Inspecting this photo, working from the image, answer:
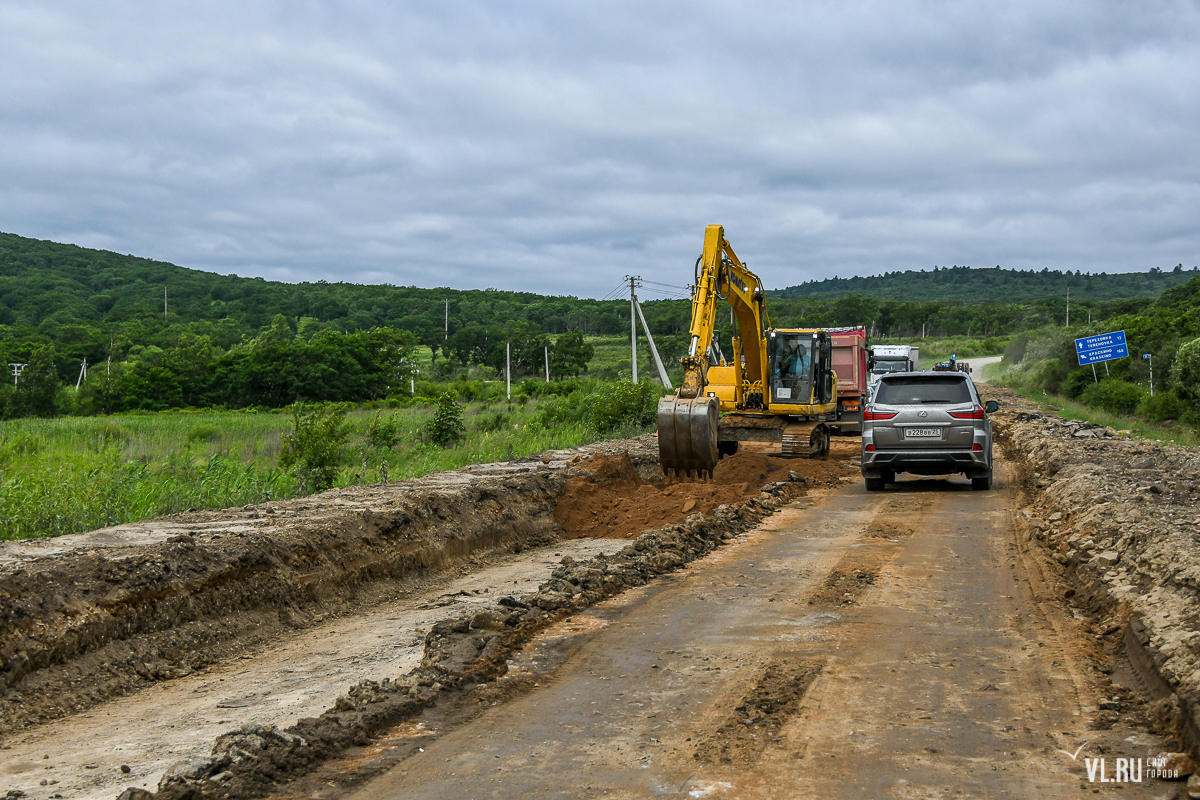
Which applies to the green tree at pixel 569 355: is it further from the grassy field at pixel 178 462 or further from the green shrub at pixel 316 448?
the green shrub at pixel 316 448

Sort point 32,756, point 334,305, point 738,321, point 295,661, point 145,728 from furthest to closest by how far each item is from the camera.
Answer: point 334,305 → point 738,321 → point 295,661 → point 145,728 → point 32,756

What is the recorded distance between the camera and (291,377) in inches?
2427

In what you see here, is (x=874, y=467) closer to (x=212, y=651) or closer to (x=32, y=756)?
(x=212, y=651)

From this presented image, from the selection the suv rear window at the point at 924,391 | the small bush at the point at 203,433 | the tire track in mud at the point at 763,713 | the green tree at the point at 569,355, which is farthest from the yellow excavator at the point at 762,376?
the green tree at the point at 569,355

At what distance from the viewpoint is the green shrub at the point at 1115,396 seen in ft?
129

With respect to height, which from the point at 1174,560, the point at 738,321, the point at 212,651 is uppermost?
the point at 738,321

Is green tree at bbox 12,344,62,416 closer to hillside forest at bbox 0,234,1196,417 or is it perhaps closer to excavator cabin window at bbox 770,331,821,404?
hillside forest at bbox 0,234,1196,417

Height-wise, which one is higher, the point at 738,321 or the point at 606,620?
the point at 738,321

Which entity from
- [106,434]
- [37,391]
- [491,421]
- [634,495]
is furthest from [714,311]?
[37,391]

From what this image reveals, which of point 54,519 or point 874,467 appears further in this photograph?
point 874,467

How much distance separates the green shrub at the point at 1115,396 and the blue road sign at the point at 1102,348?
142cm

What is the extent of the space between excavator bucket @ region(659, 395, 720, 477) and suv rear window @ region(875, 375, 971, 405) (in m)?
3.02

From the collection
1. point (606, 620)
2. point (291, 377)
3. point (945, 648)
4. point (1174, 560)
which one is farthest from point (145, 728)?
point (291, 377)

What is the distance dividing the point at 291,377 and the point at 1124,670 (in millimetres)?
60232
